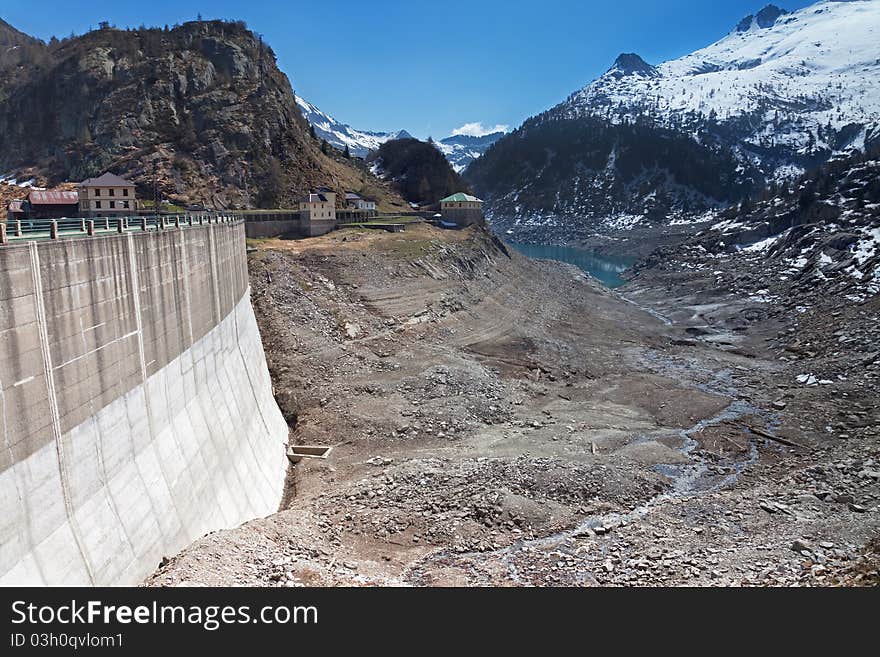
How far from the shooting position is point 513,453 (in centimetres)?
3148

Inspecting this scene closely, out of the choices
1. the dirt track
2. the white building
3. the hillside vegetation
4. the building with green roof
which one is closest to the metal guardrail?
the dirt track

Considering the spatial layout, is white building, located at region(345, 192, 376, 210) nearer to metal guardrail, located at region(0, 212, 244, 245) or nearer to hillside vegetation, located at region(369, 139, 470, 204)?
hillside vegetation, located at region(369, 139, 470, 204)

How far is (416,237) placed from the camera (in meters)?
75.9

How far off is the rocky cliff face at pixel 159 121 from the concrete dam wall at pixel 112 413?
5612 centimetres

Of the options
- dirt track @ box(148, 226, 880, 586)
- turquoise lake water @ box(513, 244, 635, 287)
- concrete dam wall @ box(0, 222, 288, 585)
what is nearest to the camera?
concrete dam wall @ box(0, 222, 288, 585)

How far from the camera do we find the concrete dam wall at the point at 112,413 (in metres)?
13.2

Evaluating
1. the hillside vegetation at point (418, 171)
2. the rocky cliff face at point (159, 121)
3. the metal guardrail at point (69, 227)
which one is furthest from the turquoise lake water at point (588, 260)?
the metal guardrail at point (69, 227)

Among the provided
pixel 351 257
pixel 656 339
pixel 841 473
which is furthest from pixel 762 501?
pixel 351 257

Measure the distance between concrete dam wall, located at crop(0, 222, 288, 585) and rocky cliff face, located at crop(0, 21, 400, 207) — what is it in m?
56.1

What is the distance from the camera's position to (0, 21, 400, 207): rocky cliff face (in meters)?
75.1

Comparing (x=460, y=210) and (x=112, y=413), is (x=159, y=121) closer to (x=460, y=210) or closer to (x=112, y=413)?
(x=460, y=210)

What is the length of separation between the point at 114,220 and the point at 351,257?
133ft


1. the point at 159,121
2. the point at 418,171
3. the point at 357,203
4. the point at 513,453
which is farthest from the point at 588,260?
the point at 513,453

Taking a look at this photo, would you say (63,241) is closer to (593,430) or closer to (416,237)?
(593,430)
